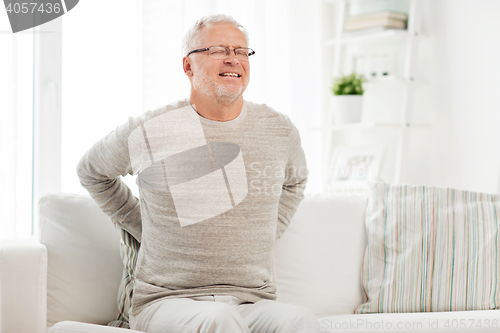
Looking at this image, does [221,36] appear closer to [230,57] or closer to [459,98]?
[230,57]

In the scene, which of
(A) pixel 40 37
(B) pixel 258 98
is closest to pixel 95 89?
(A) pixel 40 37

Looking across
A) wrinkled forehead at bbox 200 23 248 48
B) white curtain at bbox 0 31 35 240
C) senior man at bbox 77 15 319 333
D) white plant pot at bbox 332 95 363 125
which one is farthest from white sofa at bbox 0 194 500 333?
white plant pot at bbox 332 95 363 125

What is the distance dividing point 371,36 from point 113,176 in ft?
5.34

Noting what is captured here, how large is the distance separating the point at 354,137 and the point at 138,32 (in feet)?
4.38

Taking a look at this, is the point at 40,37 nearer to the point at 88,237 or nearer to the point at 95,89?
the point at 95,89

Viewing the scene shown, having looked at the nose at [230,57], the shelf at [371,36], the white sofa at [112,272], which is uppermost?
the shelf at [371,36]

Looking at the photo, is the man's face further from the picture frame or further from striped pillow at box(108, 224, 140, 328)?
the picture frame

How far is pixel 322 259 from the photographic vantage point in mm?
1789

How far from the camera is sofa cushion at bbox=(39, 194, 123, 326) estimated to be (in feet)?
5.34

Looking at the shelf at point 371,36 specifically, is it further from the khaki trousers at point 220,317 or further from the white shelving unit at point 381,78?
the khaki trousers at point 220,317

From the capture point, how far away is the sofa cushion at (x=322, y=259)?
1752mm

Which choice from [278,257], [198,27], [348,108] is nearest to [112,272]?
[278,257]

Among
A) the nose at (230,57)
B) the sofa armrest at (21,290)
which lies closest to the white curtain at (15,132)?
the sofa armrest at (21,290)

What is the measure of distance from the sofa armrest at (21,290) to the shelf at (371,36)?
1.90 meters
